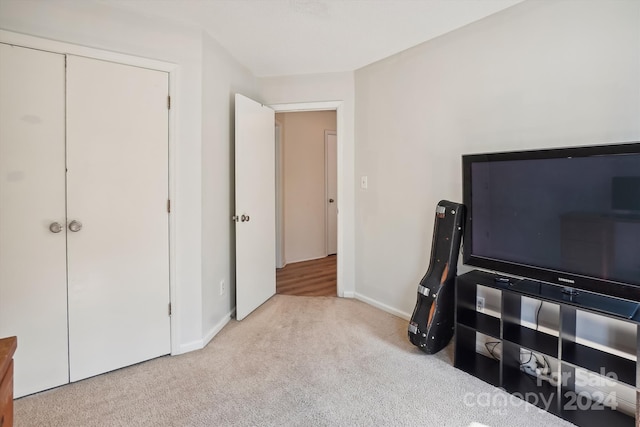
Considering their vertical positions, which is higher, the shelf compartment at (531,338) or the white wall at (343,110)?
the white wall at (343,110)

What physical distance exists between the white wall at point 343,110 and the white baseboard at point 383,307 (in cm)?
13

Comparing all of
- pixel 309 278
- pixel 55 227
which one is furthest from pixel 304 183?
pixel 55 227

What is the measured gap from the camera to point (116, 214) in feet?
6.84

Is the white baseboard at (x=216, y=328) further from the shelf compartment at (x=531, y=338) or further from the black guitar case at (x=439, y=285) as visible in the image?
the shelf compartment at (x=531, y=338)

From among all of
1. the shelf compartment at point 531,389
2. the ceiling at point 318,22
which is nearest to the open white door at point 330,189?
the ceiling at point 318,22

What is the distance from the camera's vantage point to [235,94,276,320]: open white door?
288 centimetres

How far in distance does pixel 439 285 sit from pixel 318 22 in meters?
1.98

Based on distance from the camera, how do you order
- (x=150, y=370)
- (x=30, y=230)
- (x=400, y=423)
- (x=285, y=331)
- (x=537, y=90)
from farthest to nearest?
(x=285, y=331) < (x=150, y=370) < (x=537, y=90) < (x=30, y=230) < (x=400, y=423)

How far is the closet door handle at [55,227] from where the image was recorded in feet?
6.21

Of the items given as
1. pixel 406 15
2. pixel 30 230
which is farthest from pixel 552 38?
pixel 30 230

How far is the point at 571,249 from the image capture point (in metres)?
1.69

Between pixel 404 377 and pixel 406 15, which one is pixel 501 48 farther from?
pixel 404 377

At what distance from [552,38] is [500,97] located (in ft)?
1.28

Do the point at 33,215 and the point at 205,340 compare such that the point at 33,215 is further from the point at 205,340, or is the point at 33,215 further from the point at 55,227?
the point at 205,340
